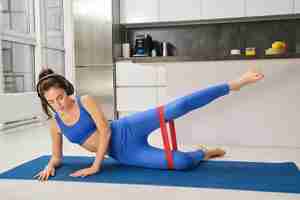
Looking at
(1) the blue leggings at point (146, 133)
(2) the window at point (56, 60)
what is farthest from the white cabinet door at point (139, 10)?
(1) the blue leggings at point (146, 133)

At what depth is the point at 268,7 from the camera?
13.9 ft

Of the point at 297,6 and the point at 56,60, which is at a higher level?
the point at 297,6

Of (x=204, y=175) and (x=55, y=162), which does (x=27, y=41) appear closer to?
(x=55, y=162)

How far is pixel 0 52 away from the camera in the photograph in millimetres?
3766

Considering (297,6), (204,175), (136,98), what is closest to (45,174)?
(204,175)

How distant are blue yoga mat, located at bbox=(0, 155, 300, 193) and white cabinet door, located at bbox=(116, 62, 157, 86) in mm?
2327

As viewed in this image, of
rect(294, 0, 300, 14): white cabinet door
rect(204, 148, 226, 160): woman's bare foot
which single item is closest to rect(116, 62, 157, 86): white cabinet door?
rect(294, 0, 300, 14): white cabinet door

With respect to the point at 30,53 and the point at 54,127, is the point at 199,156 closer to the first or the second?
the point at 54,127

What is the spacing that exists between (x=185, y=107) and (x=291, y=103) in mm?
1247

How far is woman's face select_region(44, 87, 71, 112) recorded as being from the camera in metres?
1.70

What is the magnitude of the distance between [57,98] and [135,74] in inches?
106

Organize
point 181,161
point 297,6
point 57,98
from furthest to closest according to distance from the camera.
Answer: point 297,6, point 181,161, point 57,98

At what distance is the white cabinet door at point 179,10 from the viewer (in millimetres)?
4461

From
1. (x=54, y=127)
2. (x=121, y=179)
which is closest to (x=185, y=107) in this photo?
(x=121, y=179)
